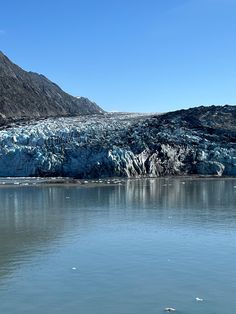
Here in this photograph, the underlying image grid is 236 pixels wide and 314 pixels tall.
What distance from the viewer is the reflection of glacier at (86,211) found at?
11.5m

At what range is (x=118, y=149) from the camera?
3234cm

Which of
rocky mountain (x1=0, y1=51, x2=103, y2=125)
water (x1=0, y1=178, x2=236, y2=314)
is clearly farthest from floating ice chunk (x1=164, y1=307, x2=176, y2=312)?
→ rocky mountain (x1=0, y1=51, x2=103, y2=125)

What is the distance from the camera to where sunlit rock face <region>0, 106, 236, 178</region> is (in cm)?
3234

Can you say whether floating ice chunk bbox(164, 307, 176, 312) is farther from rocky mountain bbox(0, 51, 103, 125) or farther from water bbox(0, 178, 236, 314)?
rocky mountain bbox(0, 51, 103, 125)

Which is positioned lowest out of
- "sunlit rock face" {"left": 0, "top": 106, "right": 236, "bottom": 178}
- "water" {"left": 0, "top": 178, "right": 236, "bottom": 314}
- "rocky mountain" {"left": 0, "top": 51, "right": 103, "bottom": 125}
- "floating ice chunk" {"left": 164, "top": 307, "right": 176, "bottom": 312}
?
"floating ice chunk" {"left": 164, "top": 307, "right": 176, "bottom": 312}

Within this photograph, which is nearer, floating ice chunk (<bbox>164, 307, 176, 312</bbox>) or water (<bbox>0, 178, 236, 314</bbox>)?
floating ice chunk (<bbox>164, 307, 176, 312</bbox>)

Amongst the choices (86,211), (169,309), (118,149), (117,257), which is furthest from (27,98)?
(169,309)

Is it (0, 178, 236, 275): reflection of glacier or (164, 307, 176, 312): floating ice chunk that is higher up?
(0, 178, 236, 275): reflection of glacier

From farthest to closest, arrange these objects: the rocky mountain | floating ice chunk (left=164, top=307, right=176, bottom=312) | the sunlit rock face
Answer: the rocky mountain, the sunlit rock face, floating ice chunk (left=164, top=307, right=176, bottom=312)

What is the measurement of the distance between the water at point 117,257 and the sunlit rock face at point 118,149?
549 inches

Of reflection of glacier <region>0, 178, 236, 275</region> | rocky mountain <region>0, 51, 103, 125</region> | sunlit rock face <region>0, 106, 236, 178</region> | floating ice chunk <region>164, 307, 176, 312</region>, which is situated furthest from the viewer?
rocky mountain <region>0, 51, 103, 125</region>

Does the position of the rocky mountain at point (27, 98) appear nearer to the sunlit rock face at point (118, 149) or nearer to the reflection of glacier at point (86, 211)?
the sunlit rock face at point (118, 149)

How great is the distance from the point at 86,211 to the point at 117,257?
6995 mm

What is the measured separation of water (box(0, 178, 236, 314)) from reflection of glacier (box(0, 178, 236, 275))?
0.03m
